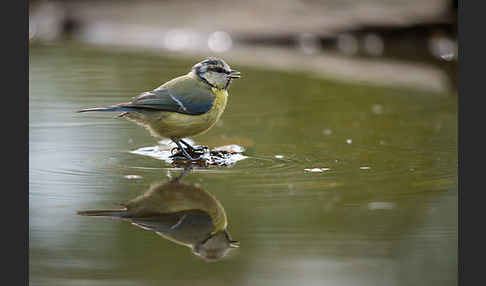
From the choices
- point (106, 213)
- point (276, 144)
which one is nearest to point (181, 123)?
point (276, 144)

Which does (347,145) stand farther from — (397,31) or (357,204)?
(397,31)

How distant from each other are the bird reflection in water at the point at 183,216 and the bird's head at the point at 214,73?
4.37 ft

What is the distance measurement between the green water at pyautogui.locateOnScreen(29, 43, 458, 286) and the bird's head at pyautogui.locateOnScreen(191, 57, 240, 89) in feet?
1.68

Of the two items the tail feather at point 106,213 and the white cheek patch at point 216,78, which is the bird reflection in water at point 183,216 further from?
the white cheek patch at point 216,78

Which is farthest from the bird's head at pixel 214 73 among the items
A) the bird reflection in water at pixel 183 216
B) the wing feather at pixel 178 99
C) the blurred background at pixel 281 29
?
the blurred background at pixel 281 29

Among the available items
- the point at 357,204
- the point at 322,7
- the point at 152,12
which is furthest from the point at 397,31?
the point at 357,204

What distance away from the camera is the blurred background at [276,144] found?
373 centimetres

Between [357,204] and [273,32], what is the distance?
23.4 ft

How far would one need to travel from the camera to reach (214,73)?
600 cm

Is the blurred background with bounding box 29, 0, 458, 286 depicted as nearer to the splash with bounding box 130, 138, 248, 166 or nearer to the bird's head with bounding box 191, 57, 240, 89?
the splash with bounding box 130, 138, 248, 166

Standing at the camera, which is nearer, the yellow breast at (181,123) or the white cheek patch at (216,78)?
the yellow breast at (181,123)

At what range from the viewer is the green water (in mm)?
3645

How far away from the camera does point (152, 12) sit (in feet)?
42.0

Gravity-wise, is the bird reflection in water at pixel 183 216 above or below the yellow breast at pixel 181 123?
below
